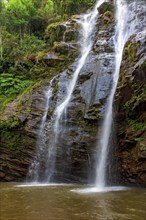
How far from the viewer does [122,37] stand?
49.9 feet

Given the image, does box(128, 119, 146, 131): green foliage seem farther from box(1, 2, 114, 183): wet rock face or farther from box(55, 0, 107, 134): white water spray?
box(55, 0, 107, 134): white water spray

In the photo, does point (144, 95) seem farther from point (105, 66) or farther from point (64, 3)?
point (64, 3)

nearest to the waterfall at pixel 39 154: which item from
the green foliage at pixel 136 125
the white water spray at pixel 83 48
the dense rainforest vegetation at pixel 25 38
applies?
the white water spray at pixel 83 48

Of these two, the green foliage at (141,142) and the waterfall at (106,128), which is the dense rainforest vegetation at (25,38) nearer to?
the waterfall at (106,128)

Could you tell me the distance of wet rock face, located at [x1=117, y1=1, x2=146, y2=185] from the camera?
32.3ft

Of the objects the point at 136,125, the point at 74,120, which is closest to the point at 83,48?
the point at 74,120

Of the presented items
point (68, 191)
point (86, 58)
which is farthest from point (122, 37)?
point (68, 191)

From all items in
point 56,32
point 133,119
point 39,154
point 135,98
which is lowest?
point 39,154

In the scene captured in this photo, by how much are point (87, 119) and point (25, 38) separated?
1256cm

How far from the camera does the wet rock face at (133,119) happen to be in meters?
9.86

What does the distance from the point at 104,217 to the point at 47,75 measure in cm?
1065

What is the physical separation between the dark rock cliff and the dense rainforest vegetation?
5.71ft

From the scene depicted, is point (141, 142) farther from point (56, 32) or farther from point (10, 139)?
point (56, 32)

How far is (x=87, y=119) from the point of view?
1152cm
